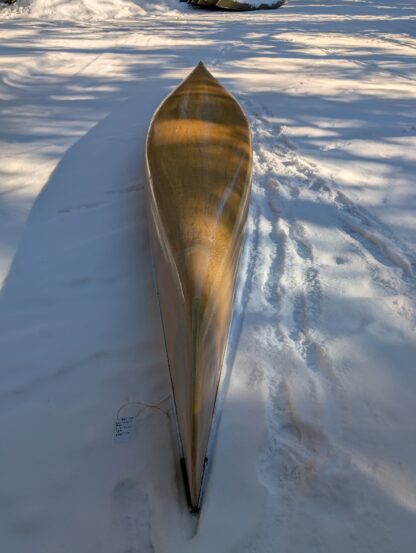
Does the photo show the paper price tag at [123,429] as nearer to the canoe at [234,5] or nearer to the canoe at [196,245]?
the canoe at [196,245]

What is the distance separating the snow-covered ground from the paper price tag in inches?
0.7

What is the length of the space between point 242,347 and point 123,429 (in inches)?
21.5

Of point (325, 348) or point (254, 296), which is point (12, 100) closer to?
point (254, 296)

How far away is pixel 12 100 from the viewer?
4.73m

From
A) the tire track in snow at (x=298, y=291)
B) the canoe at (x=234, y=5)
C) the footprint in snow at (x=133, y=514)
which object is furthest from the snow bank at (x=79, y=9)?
the footprint in snow at (x=133, y=514)

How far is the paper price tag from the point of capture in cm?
152

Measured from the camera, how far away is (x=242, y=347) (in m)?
1.85

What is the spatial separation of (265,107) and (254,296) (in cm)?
291

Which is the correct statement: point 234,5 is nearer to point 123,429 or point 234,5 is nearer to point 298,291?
→ point 298,291

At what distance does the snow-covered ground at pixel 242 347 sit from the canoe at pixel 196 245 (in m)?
0.14

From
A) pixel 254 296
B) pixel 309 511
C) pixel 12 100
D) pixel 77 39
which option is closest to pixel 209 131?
pixel 254 296

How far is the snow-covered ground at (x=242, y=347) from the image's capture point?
130 cm

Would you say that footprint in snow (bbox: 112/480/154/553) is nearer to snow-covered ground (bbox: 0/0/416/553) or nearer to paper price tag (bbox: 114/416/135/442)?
snow-covered ground (bbox: 0/0/416/553)

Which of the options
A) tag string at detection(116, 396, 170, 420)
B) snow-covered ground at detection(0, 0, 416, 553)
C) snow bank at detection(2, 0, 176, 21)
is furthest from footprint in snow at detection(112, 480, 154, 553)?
snow bank at detection(2, 0, 176, 21)
